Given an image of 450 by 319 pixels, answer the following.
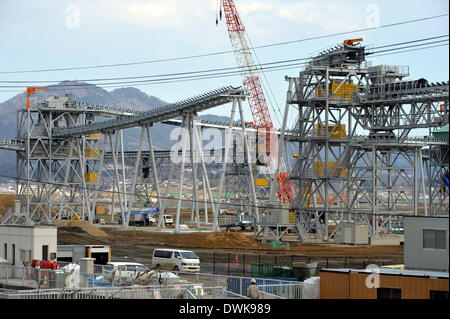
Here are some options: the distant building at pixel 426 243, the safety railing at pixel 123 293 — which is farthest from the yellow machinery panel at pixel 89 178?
the safety railing at pixel 123 293

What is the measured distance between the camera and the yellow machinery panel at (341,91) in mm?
72812

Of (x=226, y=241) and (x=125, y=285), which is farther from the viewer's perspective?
(x=226, y=241)

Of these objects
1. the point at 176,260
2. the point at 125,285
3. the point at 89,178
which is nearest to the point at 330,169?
the point at 176,260

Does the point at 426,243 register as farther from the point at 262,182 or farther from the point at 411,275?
the point at 262,182

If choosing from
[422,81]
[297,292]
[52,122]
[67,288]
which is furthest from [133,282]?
[52,122]

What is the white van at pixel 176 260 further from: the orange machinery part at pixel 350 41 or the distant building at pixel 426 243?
the orange machinery part at pixel 350 41

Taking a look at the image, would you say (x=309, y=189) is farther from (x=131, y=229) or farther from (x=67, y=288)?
(x=67, y=288)

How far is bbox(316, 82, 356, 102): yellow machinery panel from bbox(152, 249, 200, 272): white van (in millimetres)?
30497

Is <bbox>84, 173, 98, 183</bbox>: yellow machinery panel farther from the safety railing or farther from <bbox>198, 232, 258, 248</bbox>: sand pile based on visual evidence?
the safety railing

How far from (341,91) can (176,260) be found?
32.9 metres

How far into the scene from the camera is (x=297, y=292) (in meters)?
31.0

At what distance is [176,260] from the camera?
46531 mm

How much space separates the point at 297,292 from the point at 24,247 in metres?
15.5

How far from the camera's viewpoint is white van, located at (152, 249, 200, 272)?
45.8 metres
